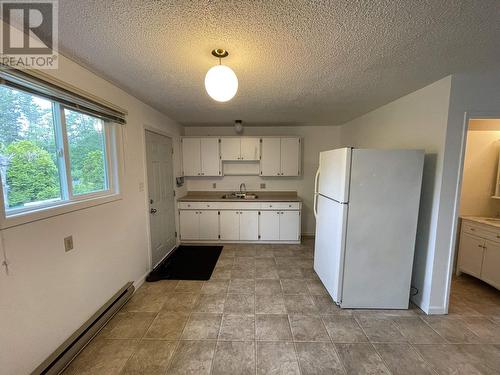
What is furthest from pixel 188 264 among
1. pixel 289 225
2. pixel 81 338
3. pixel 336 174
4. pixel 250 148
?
pixel 336 174

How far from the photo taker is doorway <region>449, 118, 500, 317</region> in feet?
7.63

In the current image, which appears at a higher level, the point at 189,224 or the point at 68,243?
the point at 68,243

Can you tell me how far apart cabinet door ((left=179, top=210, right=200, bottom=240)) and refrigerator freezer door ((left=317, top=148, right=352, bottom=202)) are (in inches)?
96.5

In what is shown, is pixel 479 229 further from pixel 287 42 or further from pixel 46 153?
pixel 46 153

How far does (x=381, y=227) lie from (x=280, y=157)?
242cm

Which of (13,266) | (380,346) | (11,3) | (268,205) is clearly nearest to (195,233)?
(268,205)

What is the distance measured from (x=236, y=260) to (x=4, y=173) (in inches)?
109

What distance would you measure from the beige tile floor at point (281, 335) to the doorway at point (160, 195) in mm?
782

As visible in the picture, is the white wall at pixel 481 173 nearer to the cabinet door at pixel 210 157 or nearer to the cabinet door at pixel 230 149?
the cabinet door at pixel 230 149

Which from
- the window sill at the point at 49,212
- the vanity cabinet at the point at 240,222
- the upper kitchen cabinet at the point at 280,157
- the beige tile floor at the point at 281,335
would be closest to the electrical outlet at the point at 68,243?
the window sill at the point at 49,212

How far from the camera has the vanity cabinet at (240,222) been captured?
12.8 ft

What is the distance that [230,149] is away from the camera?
13.6 ft

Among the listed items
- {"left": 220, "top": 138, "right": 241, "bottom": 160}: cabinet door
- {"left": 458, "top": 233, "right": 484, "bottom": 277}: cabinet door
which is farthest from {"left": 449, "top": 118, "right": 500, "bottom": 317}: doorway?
{"left": 220, "top": 138, "right": 241, "bottom": 160}: cabinet door

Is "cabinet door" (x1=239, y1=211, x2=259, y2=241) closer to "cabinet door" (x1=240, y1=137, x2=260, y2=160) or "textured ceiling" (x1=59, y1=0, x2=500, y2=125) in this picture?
"cabinet door" (x1=240, y1=137, x2=260, y2=160)
